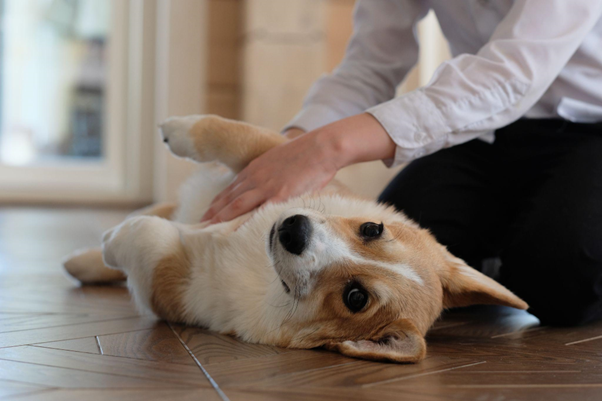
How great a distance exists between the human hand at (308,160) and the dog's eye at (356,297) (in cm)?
33

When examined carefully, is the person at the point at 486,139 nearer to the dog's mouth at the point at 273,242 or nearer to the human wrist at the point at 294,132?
the human wrist at the point at 294,132

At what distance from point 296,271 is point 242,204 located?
1.05 feet

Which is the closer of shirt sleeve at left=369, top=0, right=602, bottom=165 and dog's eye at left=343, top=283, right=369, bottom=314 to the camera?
dog's eye at left=343, top=283, right=369, bottom=314

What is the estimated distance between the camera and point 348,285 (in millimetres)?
1385

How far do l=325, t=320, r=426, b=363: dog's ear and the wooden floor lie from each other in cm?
2

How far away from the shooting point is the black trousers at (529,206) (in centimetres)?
173

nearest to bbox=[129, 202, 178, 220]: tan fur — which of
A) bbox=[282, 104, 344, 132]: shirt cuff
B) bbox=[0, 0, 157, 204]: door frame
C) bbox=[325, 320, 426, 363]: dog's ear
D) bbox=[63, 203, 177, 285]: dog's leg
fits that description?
bbox=[63, 203, 177, 285]: dog's leg

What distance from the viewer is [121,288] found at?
2.06 m

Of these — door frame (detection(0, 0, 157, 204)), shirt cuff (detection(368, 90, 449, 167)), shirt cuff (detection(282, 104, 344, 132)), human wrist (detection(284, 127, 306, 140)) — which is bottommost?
door frame (detection(0, 0, 157, 204))

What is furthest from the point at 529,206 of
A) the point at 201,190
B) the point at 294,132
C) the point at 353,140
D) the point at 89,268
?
the point at 89,268

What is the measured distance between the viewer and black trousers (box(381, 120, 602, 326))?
5.66ft

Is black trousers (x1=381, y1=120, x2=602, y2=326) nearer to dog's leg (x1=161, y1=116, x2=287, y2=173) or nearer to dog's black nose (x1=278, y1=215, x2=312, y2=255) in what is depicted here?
dog's leg (x1=161, y1=116, x2=287, y2=173)

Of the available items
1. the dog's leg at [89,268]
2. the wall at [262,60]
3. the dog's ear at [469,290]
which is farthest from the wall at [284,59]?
the dog's ear at [469,290]

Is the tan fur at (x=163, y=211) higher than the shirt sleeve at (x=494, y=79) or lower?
lower
